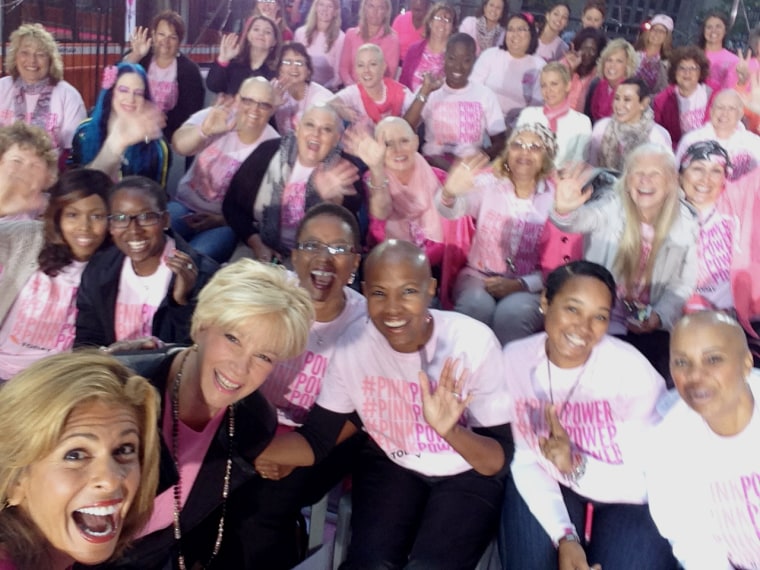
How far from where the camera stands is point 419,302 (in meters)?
Answer: 2.08

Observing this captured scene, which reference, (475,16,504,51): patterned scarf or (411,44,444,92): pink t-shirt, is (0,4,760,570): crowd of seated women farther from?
(475,16,504,51): patterned scarf

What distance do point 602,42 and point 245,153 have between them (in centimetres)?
296

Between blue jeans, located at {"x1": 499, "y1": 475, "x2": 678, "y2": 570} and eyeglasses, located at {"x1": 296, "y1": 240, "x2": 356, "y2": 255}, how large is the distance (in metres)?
0.92

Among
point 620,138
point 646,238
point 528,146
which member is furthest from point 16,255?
point 620,138

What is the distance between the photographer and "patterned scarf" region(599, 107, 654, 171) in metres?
4.08

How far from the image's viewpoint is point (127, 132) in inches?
135

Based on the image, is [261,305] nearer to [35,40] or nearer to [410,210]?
[410,210]

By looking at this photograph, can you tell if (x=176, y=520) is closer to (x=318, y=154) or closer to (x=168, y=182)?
(x=318, y=154)

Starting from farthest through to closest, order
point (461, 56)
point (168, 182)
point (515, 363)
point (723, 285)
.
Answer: point (461, 56) < point (168, 182) < point (723, 285) < point (515, 363)

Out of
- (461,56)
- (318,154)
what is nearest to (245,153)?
(318,154)

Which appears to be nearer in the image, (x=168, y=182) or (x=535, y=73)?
(x=168, y=182)

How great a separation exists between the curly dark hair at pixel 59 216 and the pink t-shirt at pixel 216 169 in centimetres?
120

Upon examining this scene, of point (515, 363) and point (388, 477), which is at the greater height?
point (515, 363)

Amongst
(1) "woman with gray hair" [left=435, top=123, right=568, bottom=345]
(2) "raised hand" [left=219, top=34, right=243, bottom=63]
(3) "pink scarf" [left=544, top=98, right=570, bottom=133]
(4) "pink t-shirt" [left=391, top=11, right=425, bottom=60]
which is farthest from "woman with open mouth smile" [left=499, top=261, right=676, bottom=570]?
(4) "pink t-shirt" [left=391, top=11, right=425, bottom=60]
